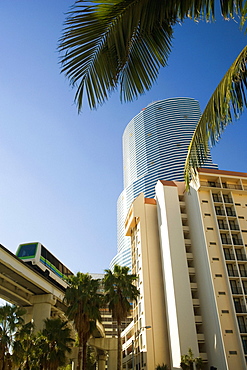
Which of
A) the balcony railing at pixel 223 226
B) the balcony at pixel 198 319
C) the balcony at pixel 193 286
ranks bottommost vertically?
the balcony at pixel 198 319

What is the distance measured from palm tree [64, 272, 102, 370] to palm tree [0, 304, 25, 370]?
6366 millimetres

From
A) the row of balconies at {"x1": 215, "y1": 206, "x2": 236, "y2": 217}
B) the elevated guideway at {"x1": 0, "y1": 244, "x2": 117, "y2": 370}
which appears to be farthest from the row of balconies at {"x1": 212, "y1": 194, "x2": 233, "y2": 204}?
the elevated guideway at {"x1": 0, "y1": 244, "x2": 117, "y2": 370}

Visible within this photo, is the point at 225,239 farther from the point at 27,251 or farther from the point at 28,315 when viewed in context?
the point at 28,315

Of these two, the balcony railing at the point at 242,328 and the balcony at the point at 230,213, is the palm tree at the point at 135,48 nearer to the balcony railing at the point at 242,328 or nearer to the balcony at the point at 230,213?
the balcony railing at the point at 242,328

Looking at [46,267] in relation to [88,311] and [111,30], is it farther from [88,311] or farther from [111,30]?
[111,30]

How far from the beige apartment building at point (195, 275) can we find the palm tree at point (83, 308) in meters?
8.75

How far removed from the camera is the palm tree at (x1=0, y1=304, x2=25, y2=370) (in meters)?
30.4

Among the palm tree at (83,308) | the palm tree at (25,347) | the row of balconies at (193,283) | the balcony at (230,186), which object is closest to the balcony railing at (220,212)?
the balcony at (230,186)

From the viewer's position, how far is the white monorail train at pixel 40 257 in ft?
151

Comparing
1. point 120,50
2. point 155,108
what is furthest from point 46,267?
point 155,108

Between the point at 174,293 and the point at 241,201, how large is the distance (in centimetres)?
1962

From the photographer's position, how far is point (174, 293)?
50.9 m

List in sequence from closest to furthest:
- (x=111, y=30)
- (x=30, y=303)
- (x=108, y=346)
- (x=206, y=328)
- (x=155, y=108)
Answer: (x=111, y=30)
(x=206, y=328)
(x=30, y=303)
(x=108, y=346)
(x=155, y=108)

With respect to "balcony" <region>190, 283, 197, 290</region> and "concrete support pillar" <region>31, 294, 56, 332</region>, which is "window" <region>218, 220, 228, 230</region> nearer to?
"balcony" <region>190, 283, 197, 290</region>
